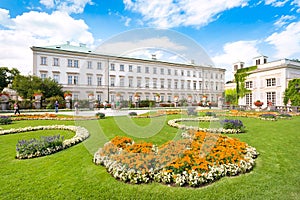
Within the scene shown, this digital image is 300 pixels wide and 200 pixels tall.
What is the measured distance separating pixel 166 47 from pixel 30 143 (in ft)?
16.7

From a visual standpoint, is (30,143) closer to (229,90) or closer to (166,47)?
(166,47)

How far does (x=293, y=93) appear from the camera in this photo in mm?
26500

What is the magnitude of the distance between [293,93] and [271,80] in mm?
4594

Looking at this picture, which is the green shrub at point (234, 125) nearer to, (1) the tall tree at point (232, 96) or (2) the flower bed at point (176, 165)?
(2) the flower bed at point (176, 165)

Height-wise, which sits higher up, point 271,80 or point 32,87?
point 271,80

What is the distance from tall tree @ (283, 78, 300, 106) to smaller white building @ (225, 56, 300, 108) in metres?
0.70

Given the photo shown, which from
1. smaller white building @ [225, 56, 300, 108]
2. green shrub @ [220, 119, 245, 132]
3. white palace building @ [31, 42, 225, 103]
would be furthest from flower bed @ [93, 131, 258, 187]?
smaller white building @ [225, 56, 300, 108]

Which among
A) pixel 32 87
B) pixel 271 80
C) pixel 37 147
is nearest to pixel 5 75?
pixel 32 87

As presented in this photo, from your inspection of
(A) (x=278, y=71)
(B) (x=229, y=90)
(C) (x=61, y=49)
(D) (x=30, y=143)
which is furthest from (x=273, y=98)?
(C) (x=61, y=49)

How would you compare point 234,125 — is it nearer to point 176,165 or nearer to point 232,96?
point 176,165

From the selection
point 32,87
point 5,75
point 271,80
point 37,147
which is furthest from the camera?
point 5,75

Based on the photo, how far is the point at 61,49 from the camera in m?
36.3

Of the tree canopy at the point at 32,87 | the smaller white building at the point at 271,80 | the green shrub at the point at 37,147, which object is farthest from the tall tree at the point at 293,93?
the tree canopy at the point at 32,87

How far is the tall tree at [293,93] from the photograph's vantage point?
85.1 feet
